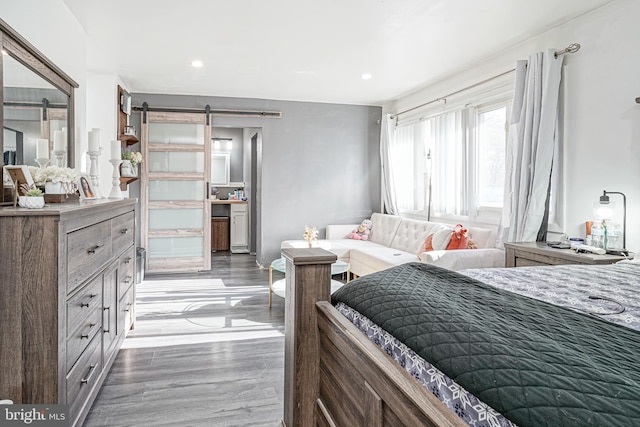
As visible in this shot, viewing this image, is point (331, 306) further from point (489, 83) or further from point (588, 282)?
point (489, 83)

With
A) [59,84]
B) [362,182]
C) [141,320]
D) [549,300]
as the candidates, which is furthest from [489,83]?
[141,320]

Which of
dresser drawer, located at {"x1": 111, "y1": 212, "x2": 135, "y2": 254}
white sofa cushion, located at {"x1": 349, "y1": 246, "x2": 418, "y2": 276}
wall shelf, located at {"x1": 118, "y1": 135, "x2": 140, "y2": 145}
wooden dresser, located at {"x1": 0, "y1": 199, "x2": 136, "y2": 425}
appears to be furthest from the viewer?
wall shelf, located at {"x1": 118, "y1": 135, "x2": 140, "y2": 145}

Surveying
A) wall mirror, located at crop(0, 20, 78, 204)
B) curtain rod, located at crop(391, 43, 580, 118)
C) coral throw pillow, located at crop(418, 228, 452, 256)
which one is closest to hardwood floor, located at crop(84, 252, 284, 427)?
wall mirror, located at crop(0, 20, 78, 204)

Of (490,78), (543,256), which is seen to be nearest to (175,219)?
(490,78)

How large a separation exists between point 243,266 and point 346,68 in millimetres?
3486

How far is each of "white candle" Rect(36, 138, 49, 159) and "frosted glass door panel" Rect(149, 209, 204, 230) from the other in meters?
3.63

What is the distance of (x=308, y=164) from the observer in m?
6.57

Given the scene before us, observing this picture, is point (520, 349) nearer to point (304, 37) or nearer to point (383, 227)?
point (304, 37)

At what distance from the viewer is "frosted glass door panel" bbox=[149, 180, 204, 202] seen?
6148mm

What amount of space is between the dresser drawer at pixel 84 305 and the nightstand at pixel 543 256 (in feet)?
9.68

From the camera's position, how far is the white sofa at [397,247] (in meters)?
3.81

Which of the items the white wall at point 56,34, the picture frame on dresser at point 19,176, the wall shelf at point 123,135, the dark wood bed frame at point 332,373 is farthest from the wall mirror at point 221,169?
the dark wood bed frame at point 332,373

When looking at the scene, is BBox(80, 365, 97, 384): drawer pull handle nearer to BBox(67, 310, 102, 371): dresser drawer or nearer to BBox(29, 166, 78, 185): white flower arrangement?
BBox(67, 310, 102, 371): dresser drawer

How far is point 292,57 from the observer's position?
4.41m
